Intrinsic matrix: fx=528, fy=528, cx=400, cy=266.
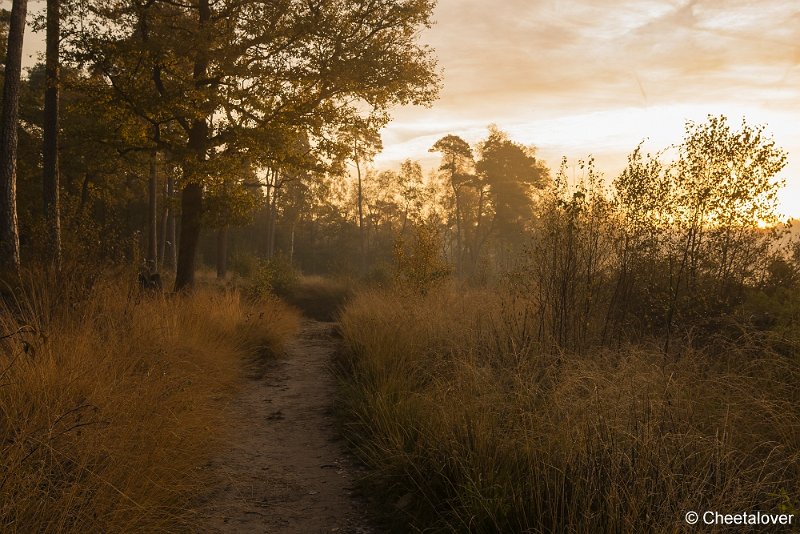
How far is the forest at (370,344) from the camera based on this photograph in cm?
326

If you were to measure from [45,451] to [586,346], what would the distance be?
19.0ft

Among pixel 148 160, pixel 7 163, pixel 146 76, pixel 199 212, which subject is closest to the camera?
pixel 7 163

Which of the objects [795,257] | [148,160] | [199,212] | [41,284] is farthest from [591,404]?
[148,160]

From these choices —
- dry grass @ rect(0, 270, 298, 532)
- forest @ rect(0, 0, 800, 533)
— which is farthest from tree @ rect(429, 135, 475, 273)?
dry grass @ rect(0, 270, 298, 532)

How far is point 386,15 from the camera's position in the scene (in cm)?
1353

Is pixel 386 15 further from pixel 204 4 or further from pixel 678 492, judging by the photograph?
pixel 678 492

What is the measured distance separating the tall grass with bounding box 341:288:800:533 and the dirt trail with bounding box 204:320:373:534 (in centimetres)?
35

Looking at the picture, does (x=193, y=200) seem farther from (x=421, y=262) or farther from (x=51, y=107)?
(x=421, y=262)

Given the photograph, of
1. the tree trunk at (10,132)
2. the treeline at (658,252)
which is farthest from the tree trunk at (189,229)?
the treeline at (658,252)

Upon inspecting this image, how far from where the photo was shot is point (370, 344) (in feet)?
26.2

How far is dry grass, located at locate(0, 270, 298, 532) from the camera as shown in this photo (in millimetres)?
2900

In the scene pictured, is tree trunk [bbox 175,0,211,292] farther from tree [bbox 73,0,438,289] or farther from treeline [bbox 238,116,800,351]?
treeline [bbox 238,116,800,351]

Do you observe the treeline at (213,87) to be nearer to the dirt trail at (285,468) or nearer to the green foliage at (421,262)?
the green foliage at (421,262)

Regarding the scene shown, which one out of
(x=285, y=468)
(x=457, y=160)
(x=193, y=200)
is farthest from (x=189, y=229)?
(x=457, y=160)
